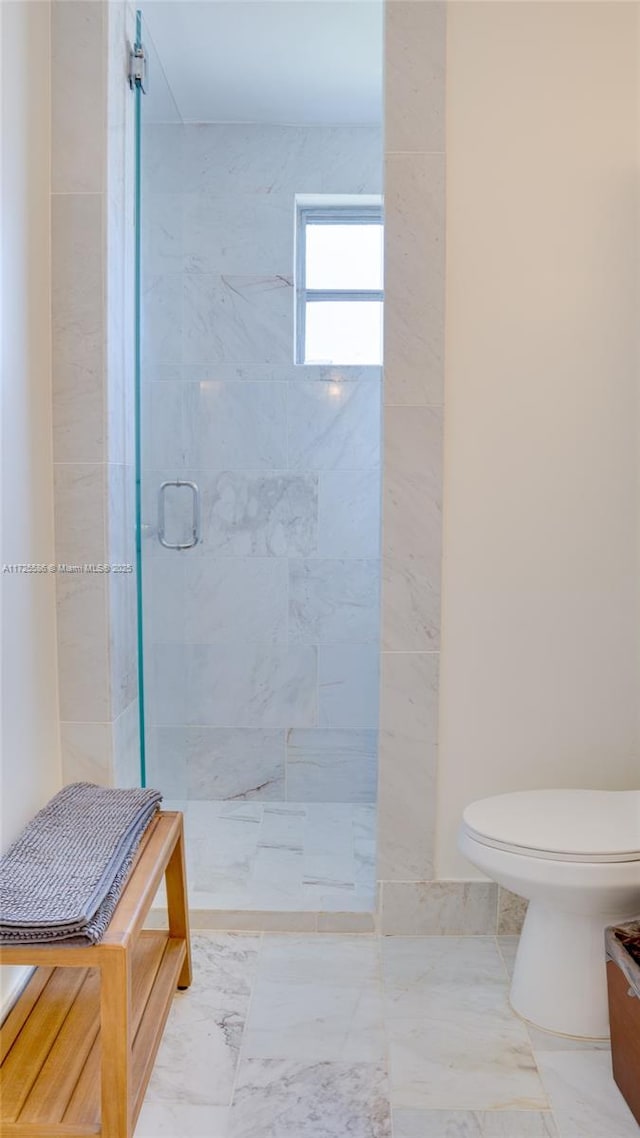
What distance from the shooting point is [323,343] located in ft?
10.4

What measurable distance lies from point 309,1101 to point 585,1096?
1.71 ft

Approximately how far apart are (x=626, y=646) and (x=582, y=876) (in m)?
0.67

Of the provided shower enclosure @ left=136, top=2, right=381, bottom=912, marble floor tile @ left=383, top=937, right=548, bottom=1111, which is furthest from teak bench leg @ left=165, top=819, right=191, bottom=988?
shower enclosure @ left=136, top=2, right=381, bottom=912

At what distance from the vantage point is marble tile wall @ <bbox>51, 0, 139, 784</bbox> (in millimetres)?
1927

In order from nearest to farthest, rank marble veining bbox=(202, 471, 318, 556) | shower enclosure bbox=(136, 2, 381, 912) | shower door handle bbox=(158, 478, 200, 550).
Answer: shower door handle bbox=(158, 478, 200, 550) → shower enclosure bbox=(136, 2, 381, 912) → marble veining bbox=(202, 471, 318, 556)

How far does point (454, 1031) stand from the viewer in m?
1.76

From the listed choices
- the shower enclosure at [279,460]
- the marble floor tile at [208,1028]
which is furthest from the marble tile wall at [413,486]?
the shower enclosure at [279,460]

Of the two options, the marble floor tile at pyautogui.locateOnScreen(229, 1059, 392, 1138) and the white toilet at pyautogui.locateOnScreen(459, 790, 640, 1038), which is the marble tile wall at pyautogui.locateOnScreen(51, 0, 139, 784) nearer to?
the marble floor tile at pyautogui.locateOnScreen(229, 1059, 392, 1138)

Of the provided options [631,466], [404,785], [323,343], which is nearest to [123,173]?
[323,343]

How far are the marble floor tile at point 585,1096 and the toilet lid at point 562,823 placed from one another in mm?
407

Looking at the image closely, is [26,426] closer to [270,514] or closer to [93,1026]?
[93,1026]

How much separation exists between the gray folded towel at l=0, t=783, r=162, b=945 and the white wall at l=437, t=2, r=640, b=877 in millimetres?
861

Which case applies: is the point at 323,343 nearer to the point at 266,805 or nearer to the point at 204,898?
the point at 266,805

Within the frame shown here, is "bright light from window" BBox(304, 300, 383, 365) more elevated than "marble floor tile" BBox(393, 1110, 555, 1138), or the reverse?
"bright light from window" BBox(304, 300, 383, 365)
